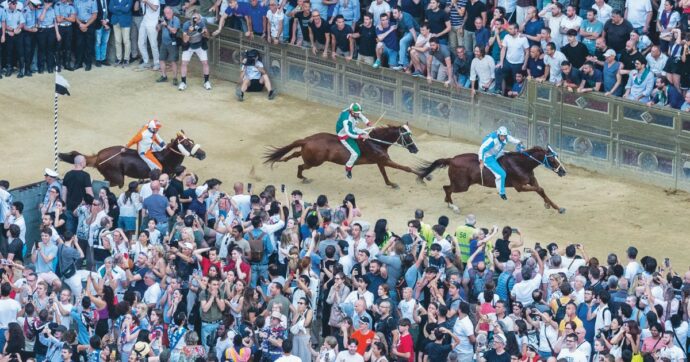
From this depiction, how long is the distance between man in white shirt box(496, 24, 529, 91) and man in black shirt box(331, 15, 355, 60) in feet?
12.5

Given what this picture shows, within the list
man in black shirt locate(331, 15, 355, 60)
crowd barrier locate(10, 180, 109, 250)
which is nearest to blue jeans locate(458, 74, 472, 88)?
man in black shirt locate(331, 15, 355, 60)

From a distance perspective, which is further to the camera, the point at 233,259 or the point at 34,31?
the point at 34,31

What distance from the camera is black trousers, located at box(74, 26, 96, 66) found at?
42.2m

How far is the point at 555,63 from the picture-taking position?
3678cm

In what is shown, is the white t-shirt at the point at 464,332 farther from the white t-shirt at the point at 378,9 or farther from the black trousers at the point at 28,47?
the black trousers at the point at 28,47

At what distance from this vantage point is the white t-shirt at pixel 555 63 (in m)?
36.8

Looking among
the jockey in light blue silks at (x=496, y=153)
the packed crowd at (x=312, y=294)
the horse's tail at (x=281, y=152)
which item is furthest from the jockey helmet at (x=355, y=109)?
the packed crowd at (x=312, y=294)

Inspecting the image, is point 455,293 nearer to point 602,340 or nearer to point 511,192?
point 602,340

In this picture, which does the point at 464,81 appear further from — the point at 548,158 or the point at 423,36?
the point at 548,158

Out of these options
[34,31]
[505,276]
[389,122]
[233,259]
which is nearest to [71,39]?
[34,31]

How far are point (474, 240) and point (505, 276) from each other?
160cm

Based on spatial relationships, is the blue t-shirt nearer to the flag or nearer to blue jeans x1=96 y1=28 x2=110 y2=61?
blue jeans x1=96 y1=28 x2=110 y2=61

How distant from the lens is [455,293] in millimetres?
27281

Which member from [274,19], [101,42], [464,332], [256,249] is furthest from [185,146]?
[464,332]
